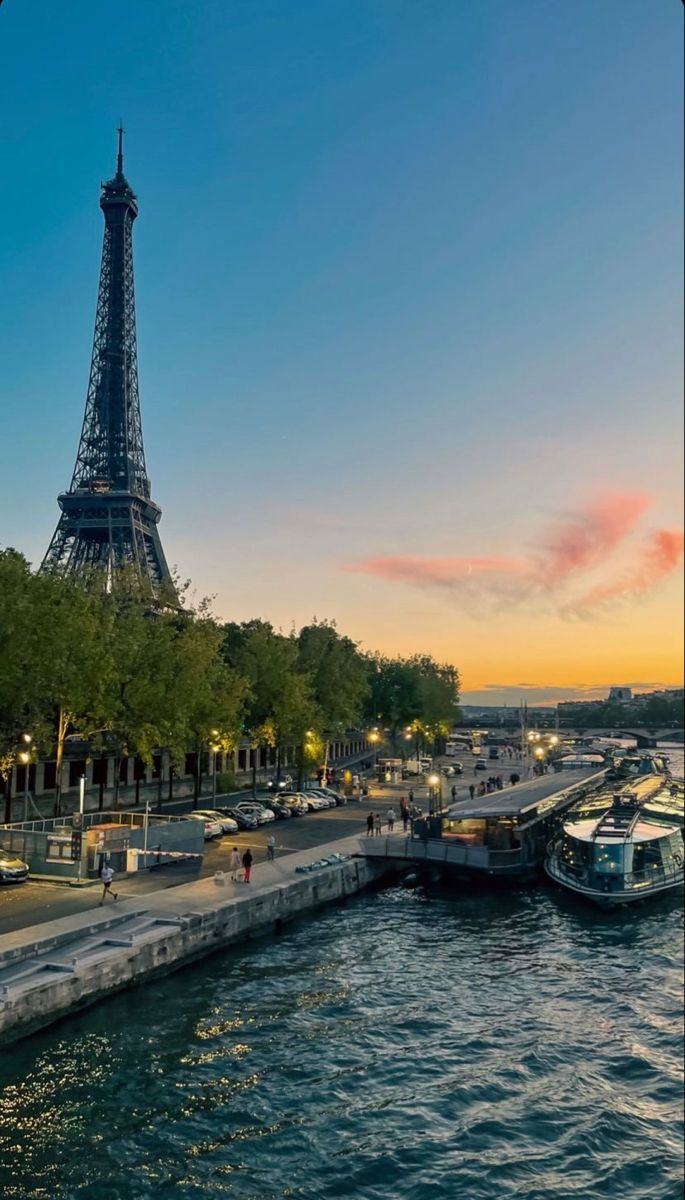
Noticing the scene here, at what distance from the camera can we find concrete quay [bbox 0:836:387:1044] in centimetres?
2716

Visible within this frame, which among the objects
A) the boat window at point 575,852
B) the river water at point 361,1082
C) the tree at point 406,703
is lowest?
the river water at point 361,1082

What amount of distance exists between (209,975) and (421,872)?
24359 mm

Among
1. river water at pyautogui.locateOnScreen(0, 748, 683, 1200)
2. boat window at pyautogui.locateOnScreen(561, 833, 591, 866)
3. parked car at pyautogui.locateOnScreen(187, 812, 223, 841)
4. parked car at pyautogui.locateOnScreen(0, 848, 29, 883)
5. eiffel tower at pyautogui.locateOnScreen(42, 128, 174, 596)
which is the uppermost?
eiffel tower at pyautogui.locateOnScreen(42, 128, 174, 596)

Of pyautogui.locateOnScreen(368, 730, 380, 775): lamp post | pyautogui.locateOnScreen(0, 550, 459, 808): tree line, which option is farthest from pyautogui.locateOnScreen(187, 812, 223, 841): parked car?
pyautogui.locateOnScreen(368, 730, 380, 775): lamp post

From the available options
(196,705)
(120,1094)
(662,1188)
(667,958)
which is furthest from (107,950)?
(196,705)

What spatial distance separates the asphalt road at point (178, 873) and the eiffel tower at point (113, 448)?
2840 inches

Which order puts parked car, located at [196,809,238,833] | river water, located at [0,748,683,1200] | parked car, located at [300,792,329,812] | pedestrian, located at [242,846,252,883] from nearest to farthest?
river water, located at [0,748,683,1200], pedestrian, located at [242,846,252,883], parked car, located at [196,809,238,833], parked car, located at [300,792,329,812]

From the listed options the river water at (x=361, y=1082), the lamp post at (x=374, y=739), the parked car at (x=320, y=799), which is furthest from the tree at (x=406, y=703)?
the river water at (x=361, y=1082)

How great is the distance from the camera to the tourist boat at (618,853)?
1889 inches

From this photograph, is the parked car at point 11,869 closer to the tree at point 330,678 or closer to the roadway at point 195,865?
the roadway at point 195,865

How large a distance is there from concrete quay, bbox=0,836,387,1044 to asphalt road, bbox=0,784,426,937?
1.18m

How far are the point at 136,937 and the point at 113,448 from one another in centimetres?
13053

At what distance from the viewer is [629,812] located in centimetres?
5838

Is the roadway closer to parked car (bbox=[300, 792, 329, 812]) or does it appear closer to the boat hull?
parked car (bbox=[300, 792, 329, 812])
